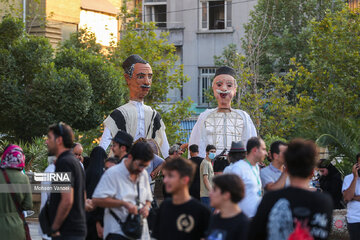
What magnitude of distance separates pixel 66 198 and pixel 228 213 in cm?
192

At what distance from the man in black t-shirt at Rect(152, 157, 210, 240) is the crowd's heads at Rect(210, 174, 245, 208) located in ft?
1.28

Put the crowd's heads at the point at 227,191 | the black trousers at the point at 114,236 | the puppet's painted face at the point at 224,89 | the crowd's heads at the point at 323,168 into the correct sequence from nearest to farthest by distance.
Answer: the crowd's heads at the point at 227,191 → the black trousers at the point at 114,236 → the puppet's painted face at the point at 224,89 → the crowd's heads at the point at 323,168

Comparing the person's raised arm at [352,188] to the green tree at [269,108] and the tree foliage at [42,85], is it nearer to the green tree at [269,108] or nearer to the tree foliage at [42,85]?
the tree foliage at [42,85]

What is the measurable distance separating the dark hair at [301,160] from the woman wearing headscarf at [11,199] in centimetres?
415

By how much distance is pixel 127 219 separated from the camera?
688 centimetres

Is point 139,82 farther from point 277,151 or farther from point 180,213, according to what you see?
point 180,213

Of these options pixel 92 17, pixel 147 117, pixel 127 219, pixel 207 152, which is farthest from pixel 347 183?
pixel 92 17

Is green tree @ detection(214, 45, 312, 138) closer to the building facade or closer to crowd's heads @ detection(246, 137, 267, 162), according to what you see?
the building facade

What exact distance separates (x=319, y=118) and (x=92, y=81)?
854 centimetres

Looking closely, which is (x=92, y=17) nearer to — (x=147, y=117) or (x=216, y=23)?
(x=216, y=23)

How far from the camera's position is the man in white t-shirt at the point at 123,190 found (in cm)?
675

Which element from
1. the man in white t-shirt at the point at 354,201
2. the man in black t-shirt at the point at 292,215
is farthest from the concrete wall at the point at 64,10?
the man in black t-shirt at the point at 292,215

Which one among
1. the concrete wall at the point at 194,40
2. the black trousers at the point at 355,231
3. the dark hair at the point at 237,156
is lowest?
the black trousers at the point at 355,231

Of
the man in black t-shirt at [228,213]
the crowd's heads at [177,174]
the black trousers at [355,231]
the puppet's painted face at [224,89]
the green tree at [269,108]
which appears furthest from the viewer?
the green tree at [269,108]
